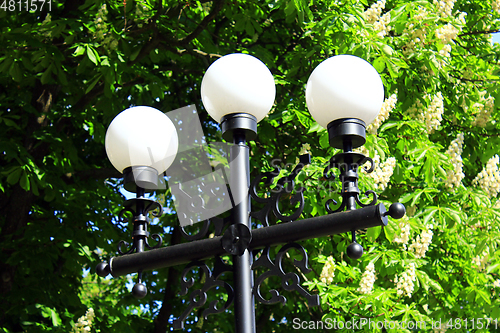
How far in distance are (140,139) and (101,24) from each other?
8.92 ft

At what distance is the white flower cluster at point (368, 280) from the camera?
3949mm

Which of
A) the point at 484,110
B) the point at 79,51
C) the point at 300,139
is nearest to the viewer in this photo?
the point at 79,51

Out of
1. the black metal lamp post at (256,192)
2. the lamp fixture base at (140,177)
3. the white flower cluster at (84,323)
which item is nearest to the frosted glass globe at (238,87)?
the black metal lamp post at (256,192)

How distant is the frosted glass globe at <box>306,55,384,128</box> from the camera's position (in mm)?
1955

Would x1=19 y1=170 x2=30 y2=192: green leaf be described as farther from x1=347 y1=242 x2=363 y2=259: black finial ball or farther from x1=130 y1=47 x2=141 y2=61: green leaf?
x1=347 y1=242 x2=363 y2=259: black finial ball

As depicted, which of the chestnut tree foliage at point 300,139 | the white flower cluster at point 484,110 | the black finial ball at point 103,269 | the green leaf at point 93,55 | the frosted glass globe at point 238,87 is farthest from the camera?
the white flower cluster at point 484,110

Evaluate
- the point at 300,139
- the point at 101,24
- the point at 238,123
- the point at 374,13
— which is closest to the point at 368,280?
the point at 300,139

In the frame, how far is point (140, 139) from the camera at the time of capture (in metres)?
2.26

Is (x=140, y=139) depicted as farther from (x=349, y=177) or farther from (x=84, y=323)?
(x=84, y=323)

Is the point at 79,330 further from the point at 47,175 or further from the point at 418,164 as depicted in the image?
the point at 418,164

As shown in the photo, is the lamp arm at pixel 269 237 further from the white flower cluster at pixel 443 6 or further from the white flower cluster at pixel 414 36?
the white flower cluster at pixel 443 6

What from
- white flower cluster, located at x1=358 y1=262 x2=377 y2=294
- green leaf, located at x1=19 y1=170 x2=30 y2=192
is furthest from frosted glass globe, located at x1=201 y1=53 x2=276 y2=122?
green leaf, located at x1=19 y1=170 x2=30 y2=192

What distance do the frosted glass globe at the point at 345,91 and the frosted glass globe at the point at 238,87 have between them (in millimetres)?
204

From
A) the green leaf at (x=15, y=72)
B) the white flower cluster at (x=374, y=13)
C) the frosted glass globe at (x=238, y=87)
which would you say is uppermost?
the white flower cluster at (x=374, y=13)
